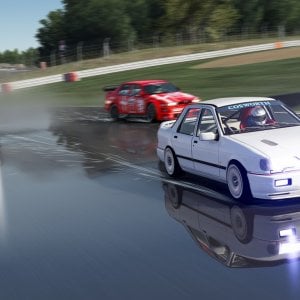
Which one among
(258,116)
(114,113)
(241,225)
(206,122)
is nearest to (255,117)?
(258,116)

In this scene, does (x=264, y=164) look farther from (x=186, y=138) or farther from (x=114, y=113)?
(x=114, y=113)

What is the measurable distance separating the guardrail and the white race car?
3215 cm

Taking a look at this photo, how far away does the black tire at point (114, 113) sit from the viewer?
20156mm

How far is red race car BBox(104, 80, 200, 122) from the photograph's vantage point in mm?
17906

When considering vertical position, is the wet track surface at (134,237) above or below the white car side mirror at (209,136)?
below

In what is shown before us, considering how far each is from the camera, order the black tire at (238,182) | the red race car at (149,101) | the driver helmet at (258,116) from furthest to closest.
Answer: the red race car at (149,101) < the driver helmet at (258,116) < the black tire at (238,182)

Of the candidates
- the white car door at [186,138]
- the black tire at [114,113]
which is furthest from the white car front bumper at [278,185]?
the black tire at [114,113]

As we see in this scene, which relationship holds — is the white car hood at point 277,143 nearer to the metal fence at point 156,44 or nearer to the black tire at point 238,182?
the black tire at point 238,182

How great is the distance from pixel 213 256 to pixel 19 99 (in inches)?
1182

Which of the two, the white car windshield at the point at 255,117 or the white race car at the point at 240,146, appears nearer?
the white race car at the point at 240,146

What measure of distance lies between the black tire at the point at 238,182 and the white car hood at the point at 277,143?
32 centimetres

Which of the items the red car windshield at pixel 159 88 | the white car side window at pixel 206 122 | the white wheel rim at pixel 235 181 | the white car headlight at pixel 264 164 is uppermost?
the white car side window at pixel 206 122

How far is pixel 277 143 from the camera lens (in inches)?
276

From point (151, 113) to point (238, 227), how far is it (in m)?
12.3
